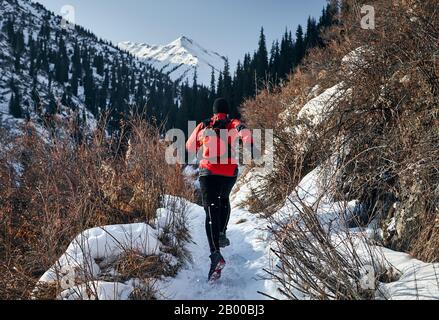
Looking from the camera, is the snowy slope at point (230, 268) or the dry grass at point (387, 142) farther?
the dry grass at point (387, 142)

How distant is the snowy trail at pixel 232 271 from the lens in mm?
2982

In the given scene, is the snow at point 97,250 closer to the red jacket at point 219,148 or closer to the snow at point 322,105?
the red jacket at point 219,148

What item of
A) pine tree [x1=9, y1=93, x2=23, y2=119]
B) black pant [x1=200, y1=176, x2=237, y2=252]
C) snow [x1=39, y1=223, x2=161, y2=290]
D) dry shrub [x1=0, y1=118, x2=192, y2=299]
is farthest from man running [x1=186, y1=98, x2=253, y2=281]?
pine tree [x1=9, y1=93, x2=23, y2=119]

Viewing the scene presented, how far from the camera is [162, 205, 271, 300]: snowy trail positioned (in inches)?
A: 117

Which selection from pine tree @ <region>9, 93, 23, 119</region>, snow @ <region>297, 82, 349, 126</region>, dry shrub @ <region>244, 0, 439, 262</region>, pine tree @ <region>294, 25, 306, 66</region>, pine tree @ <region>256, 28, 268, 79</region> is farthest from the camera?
pine tree @ <region>9, 93, 23, 119</region>

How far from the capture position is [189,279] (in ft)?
10.8

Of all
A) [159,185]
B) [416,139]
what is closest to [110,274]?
[159,185]

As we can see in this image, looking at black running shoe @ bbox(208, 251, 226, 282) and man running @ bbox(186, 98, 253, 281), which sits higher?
man running @ bbox(186, 98, 253, 281)

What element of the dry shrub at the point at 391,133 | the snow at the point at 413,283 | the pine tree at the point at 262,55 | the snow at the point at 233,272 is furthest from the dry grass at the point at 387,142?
the pine tree at the point at 262,55

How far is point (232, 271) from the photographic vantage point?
11.5 ft

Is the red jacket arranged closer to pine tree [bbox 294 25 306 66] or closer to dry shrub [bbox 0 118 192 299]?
dry shrub [bbox 0 118 192 299]

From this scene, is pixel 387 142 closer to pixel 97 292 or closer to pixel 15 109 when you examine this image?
pixel 97 292

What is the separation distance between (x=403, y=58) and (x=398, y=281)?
311 centimetres
